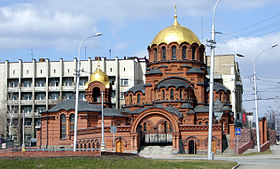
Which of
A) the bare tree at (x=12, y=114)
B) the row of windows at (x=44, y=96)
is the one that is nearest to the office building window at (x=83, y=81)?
the row of windows at (x=44, y=96)

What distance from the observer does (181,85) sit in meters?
52.8

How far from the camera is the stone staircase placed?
150 ft

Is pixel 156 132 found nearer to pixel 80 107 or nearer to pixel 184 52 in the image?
pixel 80 107

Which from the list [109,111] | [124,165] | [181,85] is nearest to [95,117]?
[109,111]

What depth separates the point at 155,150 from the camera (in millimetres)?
46500

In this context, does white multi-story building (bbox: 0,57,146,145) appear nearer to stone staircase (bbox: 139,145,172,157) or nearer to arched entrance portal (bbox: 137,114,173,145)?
arched entrance portal (bbox: 137,114,173,145)

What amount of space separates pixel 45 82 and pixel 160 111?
36232 mm

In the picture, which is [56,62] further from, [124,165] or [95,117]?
[124,165]

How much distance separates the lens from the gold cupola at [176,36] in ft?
185

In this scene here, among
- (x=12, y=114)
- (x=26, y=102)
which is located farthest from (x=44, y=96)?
(x=12, y=114)

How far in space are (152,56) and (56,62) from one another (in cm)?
2497

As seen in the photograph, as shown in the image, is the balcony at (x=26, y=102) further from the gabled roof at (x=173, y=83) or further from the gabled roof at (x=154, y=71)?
the gabled roof at (x=173, y=83)

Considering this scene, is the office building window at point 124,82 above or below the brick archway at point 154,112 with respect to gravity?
above

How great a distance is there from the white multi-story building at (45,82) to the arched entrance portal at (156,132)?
24986mm
